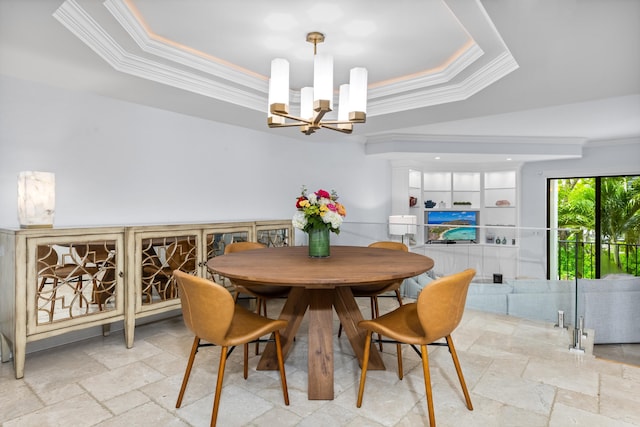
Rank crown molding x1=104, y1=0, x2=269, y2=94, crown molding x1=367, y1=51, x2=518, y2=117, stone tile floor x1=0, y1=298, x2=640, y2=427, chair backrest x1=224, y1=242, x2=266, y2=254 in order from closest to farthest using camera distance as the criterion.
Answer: stone tile floor x1=0, y1=298, x2=640, y2=427
crown molding x1=104, y1=0, x2=269, y2=94
crown molding x1=367, y1=51, x2=518, y2=117
chair backrest x1=224, y1=242, x2=266, y2=254

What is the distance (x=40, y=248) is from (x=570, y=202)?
831 cm

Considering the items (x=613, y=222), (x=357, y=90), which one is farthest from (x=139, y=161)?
(x=613, y=222)

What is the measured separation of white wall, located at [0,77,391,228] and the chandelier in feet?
5.14

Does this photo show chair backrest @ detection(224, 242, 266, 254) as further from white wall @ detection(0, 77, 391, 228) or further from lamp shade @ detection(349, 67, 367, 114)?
lamp shade @ detection(349, 67, 367, 114)

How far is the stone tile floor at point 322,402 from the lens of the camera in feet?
5.93

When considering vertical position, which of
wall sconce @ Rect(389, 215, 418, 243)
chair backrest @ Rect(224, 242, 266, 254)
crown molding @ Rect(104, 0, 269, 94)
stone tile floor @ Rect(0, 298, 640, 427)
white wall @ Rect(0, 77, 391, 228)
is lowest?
A: stone tile floor @ Rect(0, 298, 640, 427)

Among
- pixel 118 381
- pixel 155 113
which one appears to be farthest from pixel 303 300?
pixel 155 113

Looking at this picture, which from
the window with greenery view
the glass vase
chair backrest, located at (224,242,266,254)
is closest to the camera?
the glass vase

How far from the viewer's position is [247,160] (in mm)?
4270

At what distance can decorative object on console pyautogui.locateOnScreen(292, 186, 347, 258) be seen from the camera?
223 cm

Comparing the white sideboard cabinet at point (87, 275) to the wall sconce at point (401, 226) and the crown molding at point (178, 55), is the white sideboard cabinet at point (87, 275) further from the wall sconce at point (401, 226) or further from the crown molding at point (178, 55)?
the wall sconce at point (401, 226)

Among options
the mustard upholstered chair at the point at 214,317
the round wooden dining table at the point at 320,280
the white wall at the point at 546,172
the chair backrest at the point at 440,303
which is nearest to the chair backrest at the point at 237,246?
the round wooden dining table at the point at 320,280

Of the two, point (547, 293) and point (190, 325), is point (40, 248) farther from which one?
point (547, 293)

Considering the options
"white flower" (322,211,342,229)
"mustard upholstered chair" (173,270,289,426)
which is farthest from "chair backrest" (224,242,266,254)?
"mustard upholstered chair" (173,270,289,426)
